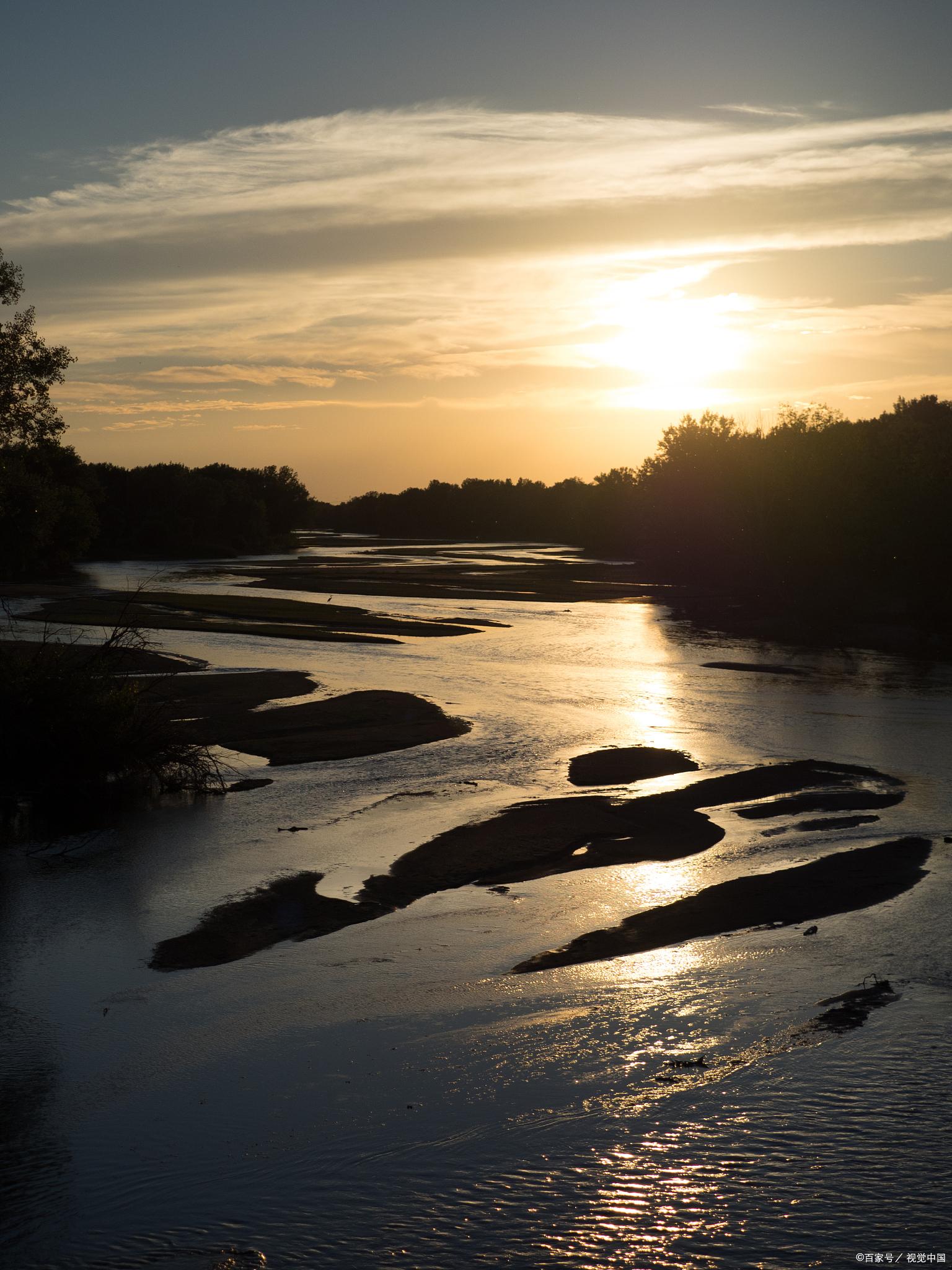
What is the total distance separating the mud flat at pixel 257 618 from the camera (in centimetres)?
4484

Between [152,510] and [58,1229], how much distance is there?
132m

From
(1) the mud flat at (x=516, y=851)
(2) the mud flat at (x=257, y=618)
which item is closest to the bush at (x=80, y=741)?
(1) the mud flat at (x=516, y=851)

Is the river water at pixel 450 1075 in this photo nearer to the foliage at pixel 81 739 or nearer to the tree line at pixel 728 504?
the foliage at pixel 81 739

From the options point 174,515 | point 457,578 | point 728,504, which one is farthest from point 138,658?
point 174,515

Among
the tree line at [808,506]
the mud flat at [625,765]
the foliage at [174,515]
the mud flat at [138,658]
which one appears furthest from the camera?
the foliage at [174,515]

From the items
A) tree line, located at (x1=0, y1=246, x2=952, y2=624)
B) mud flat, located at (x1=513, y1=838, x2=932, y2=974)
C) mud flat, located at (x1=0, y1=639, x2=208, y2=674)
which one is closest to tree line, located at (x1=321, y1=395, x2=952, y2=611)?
tree line, located at (x1=0, y1=246, x2=952, y2=624)

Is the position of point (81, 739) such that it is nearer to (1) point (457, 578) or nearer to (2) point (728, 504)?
(1) point (457, 578)

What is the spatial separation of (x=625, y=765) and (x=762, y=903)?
26.9 ft

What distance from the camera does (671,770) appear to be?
2083cm

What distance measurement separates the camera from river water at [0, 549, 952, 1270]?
22.4ft

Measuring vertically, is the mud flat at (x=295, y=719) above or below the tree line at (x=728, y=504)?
below

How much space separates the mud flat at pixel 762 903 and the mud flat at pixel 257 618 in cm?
2940

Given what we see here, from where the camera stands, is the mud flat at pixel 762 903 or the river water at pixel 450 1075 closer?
the river water at pixel 450 1075

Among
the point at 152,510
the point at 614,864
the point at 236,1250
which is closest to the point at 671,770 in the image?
the point at 614,864
